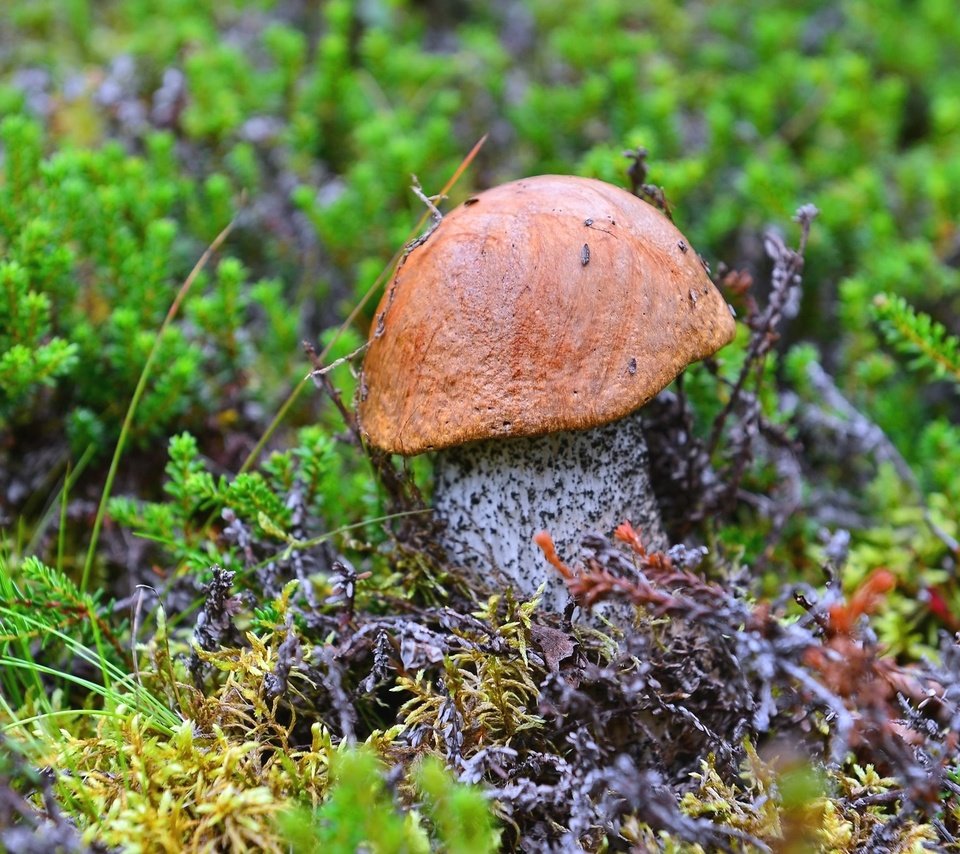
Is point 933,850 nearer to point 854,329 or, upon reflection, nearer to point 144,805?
point 144,805

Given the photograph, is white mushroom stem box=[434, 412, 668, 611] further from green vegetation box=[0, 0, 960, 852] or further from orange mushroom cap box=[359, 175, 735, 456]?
orange mushroom cap box=[359, 175, 735, 456]

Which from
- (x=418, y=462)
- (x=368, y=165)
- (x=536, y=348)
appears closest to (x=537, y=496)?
(x=536, y=348)

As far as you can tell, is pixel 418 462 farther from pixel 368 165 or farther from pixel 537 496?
pixel 368 165

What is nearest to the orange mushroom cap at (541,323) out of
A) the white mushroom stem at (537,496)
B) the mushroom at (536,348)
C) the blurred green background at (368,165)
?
the mushroom at (536,348)

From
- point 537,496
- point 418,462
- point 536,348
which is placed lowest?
point 418,462

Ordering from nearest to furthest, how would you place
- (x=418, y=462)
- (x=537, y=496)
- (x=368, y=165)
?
1. (x=537, y=496)
2. (x=418, y=462)
3. (x=368, y=165)

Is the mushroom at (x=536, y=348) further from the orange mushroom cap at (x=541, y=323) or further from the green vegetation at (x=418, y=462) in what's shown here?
the green vegetation at (x=418, y=462)
